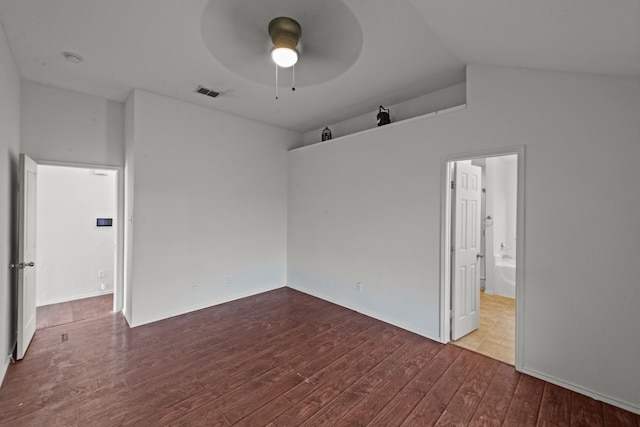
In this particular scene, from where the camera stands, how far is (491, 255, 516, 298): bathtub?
454cm

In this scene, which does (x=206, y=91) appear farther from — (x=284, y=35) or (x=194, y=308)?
(x=194, y=308)

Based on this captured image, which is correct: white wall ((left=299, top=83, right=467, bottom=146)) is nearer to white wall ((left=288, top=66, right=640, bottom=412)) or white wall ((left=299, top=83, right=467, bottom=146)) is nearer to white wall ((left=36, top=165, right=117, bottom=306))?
white wall ((left=288, top=66, right=640, bottom=412))

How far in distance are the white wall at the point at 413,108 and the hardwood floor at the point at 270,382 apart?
2.82 meters

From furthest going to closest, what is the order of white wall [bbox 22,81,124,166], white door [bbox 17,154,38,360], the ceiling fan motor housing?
white wall [bbox 22,81,124,166]
white door [bbox 17,154,38,360]
the ceiling fan motor housing

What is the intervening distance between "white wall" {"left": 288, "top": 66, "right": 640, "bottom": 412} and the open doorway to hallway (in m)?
4.29

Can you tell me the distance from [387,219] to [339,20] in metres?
2.28

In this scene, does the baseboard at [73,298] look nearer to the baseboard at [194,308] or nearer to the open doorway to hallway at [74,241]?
the open doorway to hallway at [74,241]

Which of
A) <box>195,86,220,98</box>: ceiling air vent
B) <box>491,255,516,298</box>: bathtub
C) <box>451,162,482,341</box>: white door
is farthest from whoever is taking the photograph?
<box>491,255,516,298</box>: bathtub

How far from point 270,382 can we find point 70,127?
3932 mm

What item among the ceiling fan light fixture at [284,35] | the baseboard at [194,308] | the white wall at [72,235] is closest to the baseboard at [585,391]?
the ceiling fan light fixture at [284,35]

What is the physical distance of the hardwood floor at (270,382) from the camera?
193cm

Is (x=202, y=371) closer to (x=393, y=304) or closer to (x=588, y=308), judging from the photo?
(x=393, y=304)

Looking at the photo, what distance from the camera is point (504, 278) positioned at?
4617mm

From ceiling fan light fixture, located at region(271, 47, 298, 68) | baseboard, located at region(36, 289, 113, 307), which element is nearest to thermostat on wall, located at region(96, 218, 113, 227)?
baseboard, located at region(36, 289, 113, 307)
